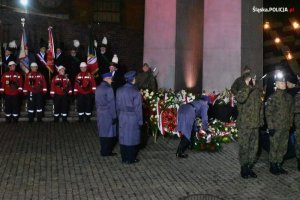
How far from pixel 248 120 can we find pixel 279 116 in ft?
2.19

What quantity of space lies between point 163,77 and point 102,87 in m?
6.47

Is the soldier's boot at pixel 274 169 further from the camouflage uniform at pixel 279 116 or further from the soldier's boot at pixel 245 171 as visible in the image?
the soldier's boot at pixel 245 171

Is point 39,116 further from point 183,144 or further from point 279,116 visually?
point 279,116

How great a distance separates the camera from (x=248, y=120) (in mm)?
8672

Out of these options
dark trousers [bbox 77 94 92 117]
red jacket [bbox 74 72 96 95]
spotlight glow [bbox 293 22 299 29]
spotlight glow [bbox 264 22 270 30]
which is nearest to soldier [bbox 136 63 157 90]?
red jacket [bbox 74 72 96 95]

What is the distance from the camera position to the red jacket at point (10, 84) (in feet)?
49.3

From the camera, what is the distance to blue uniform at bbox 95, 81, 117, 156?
1016cm

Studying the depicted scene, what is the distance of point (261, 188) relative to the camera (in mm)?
8203

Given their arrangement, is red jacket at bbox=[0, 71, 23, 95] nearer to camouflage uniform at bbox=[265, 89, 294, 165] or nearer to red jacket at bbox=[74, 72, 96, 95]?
red jacket at bbox=[74, 72, 96, 95]

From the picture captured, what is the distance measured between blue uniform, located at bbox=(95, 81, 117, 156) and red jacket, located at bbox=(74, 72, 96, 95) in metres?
5.42

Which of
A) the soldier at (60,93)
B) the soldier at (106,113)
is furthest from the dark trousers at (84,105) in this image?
the soldier at (106,113)

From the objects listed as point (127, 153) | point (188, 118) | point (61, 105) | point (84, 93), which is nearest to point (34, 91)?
point (61, 105)

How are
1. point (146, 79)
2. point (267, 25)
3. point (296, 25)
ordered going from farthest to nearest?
point (267, 25) < point (296, 25) < point (146, 79)

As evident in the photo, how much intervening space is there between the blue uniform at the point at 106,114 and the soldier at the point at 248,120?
2850mm
